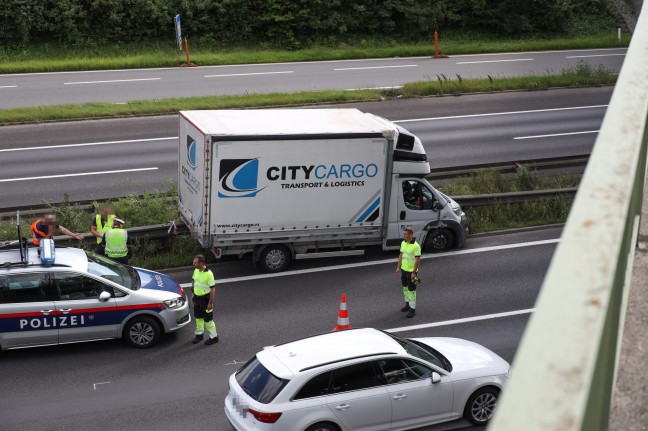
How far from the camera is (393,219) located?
18.4 m

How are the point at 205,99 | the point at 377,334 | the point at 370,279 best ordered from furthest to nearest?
1. the point at 205,99
2. the point at 370,279
3. the point at 377,334

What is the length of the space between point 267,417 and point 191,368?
3646 millimetres

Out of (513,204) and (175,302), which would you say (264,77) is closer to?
(513,204)

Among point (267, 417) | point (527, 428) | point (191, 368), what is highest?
point (527, 428)

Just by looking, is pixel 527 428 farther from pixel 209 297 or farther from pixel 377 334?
pixel 209 297

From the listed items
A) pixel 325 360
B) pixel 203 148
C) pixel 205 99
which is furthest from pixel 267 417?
pixel 205 99

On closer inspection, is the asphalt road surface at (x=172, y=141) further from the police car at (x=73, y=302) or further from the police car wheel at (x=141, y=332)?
the police car wheel at (x=141, y=332)

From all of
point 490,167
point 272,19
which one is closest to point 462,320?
point 490,167

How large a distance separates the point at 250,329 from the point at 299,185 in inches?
131

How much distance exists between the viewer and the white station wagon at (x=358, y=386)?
1028cm

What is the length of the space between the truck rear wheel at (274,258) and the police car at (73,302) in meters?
3.30

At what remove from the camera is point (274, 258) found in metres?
17.7

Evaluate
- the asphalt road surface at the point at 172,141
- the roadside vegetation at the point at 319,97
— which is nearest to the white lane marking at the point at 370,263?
the asphalt road surface at the point at 172,141

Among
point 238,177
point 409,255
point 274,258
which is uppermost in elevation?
point 238,177
